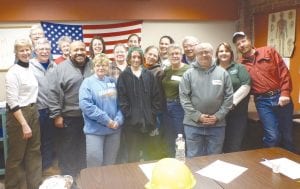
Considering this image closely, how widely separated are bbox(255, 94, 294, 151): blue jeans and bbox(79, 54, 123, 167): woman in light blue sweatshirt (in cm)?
149

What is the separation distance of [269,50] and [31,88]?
236cm

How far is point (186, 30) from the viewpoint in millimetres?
5180

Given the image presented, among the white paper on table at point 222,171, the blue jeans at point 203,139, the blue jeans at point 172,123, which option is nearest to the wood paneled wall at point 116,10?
the blue jeans at point 172,123

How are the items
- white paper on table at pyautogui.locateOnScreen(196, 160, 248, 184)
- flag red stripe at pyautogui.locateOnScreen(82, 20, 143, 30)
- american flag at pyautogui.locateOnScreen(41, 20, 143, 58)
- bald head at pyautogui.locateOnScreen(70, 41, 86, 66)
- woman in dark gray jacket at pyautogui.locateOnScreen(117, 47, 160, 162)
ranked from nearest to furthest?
white paper on table at pyautogui.locateOnScreen(196, 160, 248, 184), woman in dark gray jacket at pyautogui.locateOnScreen(117, 47, 160, 162), bald head at pyautogui.locateOnScreen(70, 41, 86, 66), american flag at pyautogui.locateOnScreen(41, 20, 143, 58), flag red stripe at pyautogui.locateOnScreen(82, 20, 143, 30)

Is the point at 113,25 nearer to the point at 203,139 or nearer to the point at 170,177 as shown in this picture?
the point at 203,139

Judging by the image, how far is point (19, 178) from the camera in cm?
300

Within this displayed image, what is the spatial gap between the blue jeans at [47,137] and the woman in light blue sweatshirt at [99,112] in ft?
2.37

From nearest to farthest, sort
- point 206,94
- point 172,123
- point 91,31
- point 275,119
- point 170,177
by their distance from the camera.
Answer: point 170,177 → point 206,94 → point 275,119 → point 172,123 → point 91,31

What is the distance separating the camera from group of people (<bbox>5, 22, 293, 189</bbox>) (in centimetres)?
284

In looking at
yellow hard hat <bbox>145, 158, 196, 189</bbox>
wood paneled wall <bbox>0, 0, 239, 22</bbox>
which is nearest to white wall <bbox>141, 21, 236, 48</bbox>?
wood paneled wall <bbox>0, 0, 239, 22</bbox>

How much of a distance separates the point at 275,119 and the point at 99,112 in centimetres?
182

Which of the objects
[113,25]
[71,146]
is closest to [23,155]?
[71,146]

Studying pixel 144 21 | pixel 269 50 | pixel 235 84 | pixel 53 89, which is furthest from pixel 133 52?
pixel 144 21

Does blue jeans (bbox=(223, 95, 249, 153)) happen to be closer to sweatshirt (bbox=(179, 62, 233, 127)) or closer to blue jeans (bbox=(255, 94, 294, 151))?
blue jeans (bbox=(255, 94, 294, 151))
